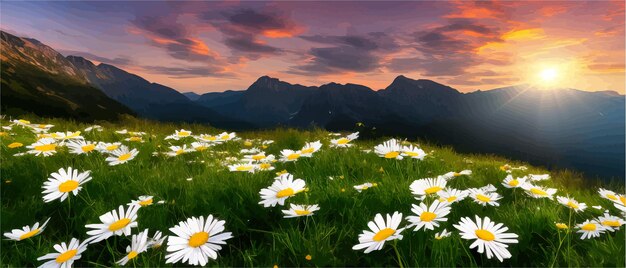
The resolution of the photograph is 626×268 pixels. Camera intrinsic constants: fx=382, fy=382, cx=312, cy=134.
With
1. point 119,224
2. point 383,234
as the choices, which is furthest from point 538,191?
point 119,224

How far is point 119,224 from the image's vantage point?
241 centimetres

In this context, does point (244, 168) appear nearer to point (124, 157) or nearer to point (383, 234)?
point (124, 157)

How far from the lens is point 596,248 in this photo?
→ 251cm

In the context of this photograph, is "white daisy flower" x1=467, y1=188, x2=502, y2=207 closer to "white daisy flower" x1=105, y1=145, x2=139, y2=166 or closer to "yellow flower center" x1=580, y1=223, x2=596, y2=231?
"yellow flower center" x1=580, y1=223, x2=596, y2=231

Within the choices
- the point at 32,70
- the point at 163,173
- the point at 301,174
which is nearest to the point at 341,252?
the point at 301,174

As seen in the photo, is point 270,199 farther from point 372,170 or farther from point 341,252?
point 372,170

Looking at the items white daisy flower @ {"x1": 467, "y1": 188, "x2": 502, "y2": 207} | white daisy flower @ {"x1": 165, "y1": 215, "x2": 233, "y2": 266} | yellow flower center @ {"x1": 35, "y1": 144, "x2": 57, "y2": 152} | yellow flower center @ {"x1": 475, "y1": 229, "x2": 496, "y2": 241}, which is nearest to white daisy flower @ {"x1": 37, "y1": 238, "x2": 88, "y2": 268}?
white daisy flower @ {"x1": 165, "y1": 215, "x2": 233, "y2": 266}

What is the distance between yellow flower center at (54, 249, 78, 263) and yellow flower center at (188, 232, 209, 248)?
27.5 inches

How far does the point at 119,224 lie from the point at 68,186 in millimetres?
1042

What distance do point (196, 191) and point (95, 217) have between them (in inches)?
34.7

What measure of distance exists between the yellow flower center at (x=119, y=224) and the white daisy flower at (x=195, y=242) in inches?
17.1

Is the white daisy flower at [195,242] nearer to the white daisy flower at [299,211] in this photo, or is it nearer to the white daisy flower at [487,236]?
the white daisy flower at [299,211]

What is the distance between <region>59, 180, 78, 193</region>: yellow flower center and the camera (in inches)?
121

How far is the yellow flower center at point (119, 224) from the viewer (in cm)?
238
